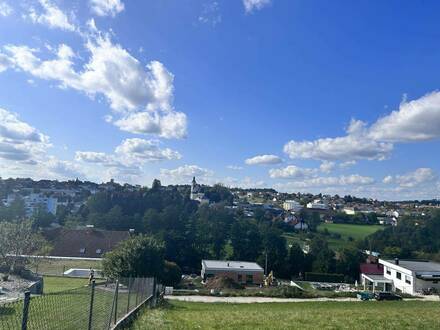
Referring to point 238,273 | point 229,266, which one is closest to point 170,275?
point 238,273

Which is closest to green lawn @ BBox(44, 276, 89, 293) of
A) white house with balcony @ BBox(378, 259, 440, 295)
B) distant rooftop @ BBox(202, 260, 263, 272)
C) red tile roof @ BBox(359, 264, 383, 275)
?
distant rooftop @ BBox(202, 260, 263, 272)

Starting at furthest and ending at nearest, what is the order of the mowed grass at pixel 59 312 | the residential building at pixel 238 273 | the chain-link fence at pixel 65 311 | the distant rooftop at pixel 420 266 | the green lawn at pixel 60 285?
the residential building at pixel 238 273
the distant rooftop at pixel 420 266
the green lawn at pixel 60 285
the mowed grass at pixel 59 312
the chain-link fence at pixel 65 311

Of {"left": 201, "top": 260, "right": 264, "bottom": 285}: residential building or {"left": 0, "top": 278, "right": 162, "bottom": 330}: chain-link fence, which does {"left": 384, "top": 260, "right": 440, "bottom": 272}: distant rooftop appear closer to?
{"left": 201, "top": 260, "right": 264, "bottom": 285}: residential building

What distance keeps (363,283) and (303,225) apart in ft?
177

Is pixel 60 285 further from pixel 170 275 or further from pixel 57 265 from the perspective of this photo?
pixel 57 265

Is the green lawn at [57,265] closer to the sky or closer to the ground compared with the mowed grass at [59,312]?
closer to the ground

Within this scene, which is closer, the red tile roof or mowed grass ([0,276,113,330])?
mowed grass ([0,276,113,330])

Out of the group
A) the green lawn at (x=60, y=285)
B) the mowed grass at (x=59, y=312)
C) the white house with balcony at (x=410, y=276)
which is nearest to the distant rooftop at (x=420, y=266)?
the white house with balcony at (x=410, y=276)

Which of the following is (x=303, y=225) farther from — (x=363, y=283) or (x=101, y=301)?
(x=101, y=301)

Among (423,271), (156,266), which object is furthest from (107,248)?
(423,271)

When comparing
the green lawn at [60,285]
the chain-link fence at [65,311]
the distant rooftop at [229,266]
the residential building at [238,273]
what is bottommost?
the residential building at [238,273]

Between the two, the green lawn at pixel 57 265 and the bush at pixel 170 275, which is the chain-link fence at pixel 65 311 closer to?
the bush at pixel 170 275

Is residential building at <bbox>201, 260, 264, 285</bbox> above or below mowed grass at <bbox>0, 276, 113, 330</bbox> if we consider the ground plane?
below

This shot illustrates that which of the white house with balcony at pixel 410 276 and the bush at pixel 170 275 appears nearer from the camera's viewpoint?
the bush at pixel 170 275
